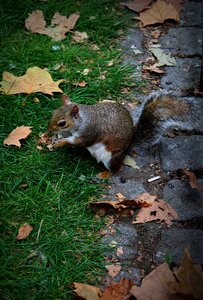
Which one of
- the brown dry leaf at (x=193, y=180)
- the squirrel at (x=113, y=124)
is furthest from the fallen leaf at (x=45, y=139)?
the brown dry leaf at (x=193, y=180)

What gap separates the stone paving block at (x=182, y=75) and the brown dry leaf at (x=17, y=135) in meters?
1.04

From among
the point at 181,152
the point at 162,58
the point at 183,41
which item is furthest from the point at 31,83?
the point at 183,41

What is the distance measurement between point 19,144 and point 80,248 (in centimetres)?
83

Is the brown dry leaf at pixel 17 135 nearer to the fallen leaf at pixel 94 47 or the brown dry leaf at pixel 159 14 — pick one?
the fallen leaf at pixel 94 47

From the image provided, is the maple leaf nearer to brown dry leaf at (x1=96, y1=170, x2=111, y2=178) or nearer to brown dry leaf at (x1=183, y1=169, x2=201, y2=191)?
brown dry leaf at (x1=96, y1=170, x2=111, y2=178)

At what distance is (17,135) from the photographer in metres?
3.11

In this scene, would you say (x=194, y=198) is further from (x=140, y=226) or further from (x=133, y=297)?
(x=133, y=297)

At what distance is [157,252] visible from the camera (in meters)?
2.54

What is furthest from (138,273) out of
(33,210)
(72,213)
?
(33,210)

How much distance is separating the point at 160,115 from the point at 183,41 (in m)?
1.15

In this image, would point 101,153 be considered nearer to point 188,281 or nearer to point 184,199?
point 184,199

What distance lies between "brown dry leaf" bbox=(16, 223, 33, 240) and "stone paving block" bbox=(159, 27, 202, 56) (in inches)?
74.2

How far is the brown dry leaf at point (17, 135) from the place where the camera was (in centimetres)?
306

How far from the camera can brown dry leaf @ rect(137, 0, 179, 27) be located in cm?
404
